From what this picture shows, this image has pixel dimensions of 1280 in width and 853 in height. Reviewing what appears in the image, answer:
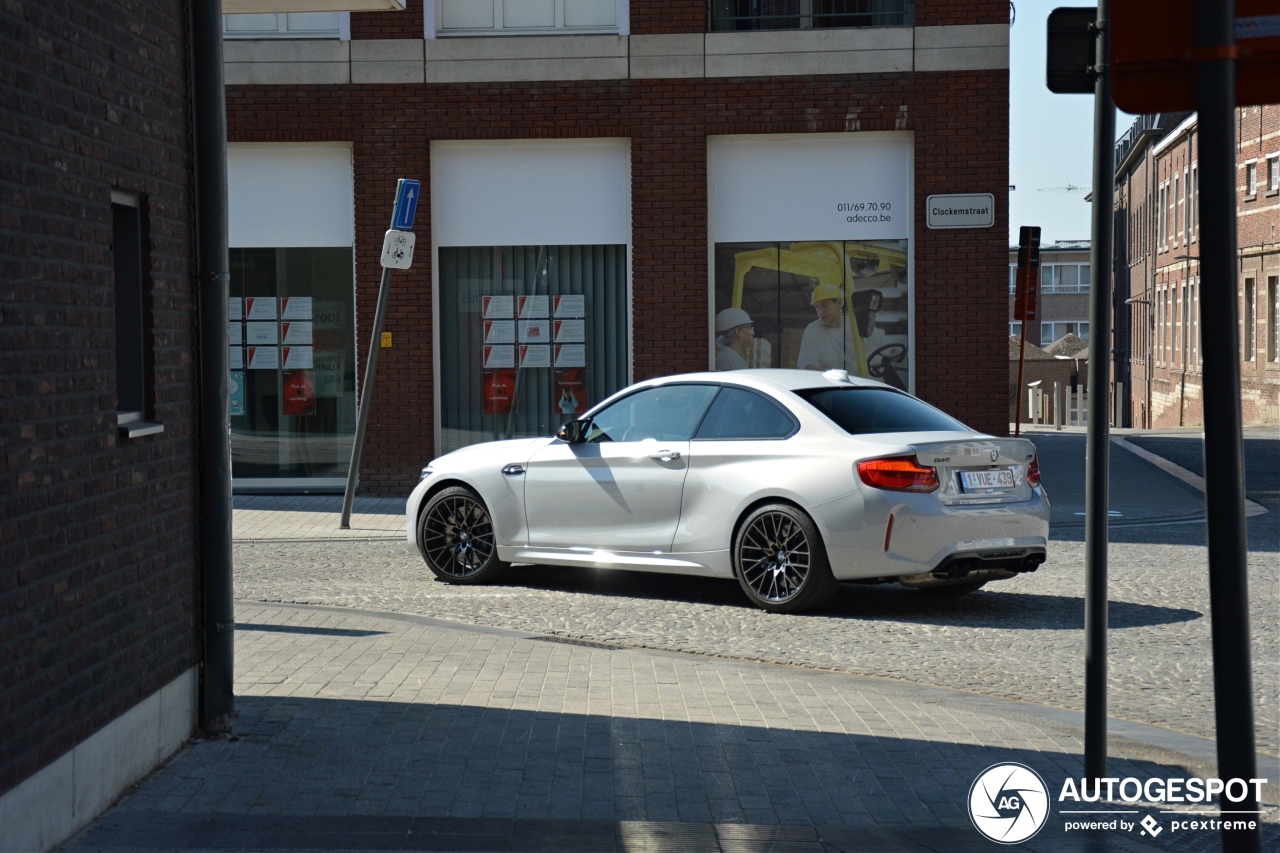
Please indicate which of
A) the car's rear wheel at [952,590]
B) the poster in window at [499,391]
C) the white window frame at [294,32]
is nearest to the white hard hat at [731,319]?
the poster in window at [499,391]

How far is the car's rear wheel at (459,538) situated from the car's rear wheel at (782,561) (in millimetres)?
2106

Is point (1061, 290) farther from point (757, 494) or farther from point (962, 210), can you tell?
point (757, 494)

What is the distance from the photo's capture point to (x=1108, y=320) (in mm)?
4715

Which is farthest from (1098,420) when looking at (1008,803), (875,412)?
(875,412)

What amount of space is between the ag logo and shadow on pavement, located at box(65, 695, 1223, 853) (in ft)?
0.08

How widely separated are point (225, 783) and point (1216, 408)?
3.66 meters

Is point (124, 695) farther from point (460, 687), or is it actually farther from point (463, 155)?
point (463, 155)

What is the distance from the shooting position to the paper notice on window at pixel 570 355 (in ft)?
59.5

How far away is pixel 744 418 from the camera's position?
10156 millimetres

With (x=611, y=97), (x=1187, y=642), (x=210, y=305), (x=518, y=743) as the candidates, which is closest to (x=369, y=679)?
(x=518, y=743)

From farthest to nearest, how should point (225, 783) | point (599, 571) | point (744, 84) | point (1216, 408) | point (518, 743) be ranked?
point (744, 84) < point (599, 571) < point (518, 743) < point (225, 783) < point (1216, 408)

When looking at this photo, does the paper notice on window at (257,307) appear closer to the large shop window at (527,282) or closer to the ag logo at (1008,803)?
the large shop window at (527,282)

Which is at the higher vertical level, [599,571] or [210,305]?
[210,305]

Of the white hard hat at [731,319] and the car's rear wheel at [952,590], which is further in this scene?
the white hard hat at [731,319]
